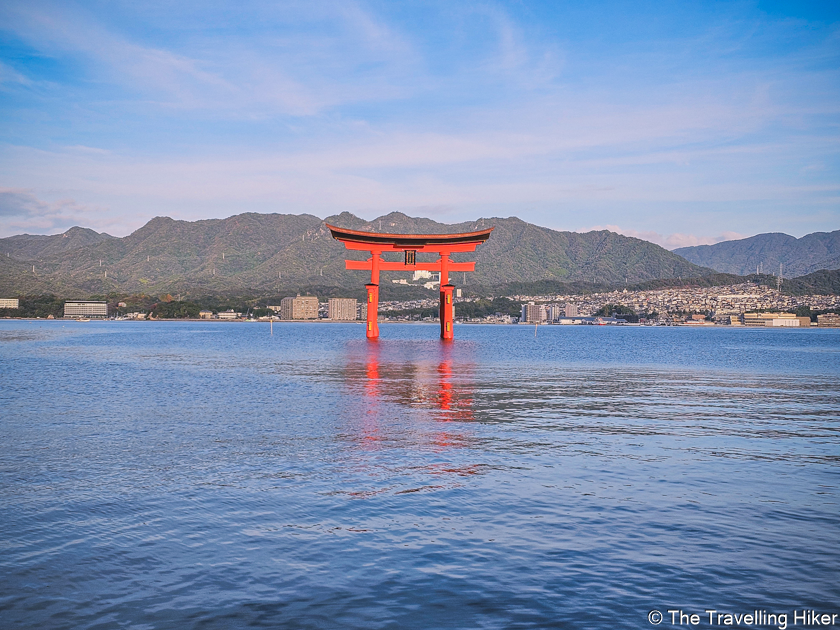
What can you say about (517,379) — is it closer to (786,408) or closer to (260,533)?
(786,408)

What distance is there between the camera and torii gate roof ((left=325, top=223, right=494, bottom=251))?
216 feet

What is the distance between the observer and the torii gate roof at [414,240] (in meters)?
65.8

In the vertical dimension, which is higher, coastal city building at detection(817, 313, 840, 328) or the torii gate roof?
the torii gate roof

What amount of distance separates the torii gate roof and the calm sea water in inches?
1791

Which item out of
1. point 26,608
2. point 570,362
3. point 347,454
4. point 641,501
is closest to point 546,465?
point 641,501

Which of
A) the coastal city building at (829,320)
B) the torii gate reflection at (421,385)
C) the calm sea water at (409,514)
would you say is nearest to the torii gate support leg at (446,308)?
the torii gate reflection at (421,385)

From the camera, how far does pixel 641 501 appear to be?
10289 millimetres

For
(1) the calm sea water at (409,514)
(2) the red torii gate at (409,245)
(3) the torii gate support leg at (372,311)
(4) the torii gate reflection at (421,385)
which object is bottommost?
(4) the torii gate reflection at (421,385)

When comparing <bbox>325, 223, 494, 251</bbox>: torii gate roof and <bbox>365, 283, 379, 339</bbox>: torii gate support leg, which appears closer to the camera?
<bbox>325, 223, 494, 251</bbox>: torii gate roof

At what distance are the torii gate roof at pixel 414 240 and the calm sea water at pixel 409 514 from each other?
4549cm

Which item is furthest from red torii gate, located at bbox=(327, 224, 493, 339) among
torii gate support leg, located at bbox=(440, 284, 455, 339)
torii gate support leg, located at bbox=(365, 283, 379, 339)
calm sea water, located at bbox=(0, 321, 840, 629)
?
calm sea water, located at bbox=(0, 321, 840, 629)

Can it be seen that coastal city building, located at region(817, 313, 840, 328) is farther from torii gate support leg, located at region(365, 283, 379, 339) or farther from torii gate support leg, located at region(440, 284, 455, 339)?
torii gate support leg, located at region(365, 283, 379, 339)

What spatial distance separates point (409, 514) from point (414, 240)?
58547 millimetres

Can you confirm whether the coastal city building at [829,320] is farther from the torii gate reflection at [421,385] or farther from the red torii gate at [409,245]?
the torii gate reflection at [421,385]
